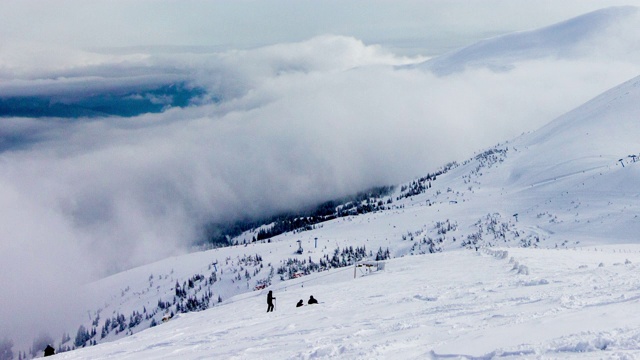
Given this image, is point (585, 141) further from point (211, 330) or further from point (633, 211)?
point (211, 330)

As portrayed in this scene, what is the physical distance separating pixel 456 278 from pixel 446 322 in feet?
48.6

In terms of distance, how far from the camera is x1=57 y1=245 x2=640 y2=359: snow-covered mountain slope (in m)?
11.2

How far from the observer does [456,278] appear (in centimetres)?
3008

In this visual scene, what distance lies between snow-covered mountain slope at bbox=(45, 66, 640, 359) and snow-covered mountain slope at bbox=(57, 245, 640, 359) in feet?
0.28

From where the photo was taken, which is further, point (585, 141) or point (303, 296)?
point (585, 141)

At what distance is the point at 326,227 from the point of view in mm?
161000

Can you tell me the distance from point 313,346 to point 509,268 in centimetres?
1946

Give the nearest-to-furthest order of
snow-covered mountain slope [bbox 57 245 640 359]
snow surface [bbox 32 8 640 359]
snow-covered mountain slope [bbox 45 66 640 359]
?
snow-covered mountain slope [bbox 57 245 640 359] → snow surface [bbox 32 8 640 359] → snow-covered mountain slope [bbox 45 66 640 359]

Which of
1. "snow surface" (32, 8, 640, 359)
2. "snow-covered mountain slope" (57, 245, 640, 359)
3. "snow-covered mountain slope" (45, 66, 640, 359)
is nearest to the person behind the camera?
"snow-covered mountain slope" (57, 245, 640, 359)

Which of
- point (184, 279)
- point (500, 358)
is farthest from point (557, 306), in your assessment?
point (184, 279)

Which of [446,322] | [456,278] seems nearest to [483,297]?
[446,322]

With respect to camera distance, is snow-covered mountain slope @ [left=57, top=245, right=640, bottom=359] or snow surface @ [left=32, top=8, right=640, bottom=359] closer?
snow-covered mountain slope @ [left=57, top=245, right=640, bottom=359]

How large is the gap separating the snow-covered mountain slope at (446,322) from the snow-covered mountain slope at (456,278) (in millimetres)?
85

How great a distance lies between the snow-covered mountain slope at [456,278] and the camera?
13797 millimetres
